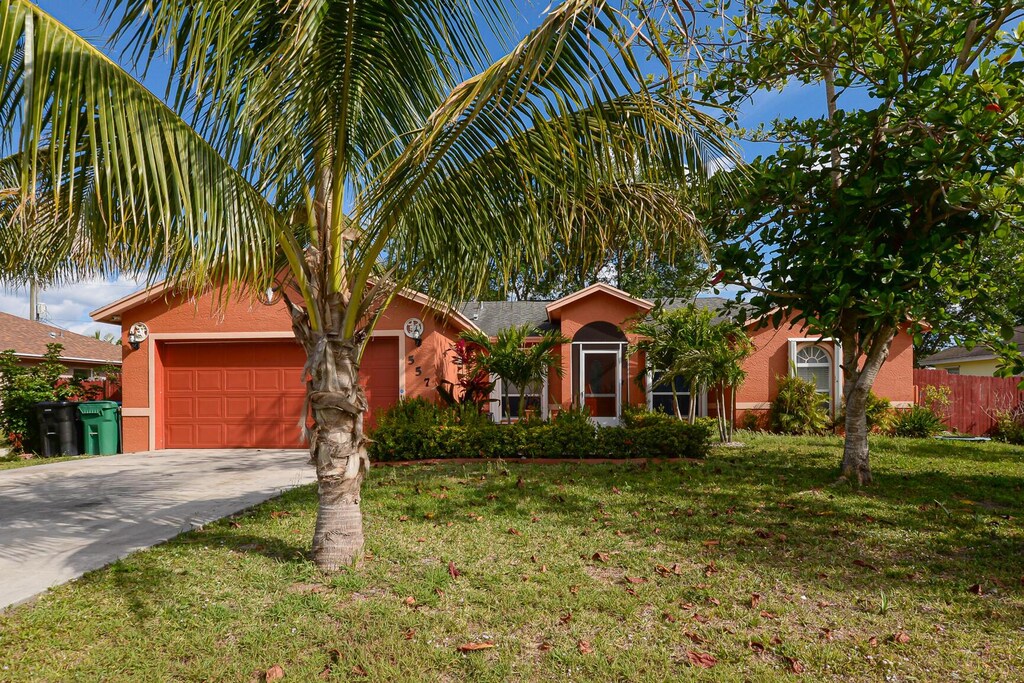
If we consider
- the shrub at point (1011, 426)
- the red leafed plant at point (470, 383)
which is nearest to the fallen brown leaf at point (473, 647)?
the red leafed plant at point (470, 383)

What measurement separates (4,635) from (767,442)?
13.0 metres

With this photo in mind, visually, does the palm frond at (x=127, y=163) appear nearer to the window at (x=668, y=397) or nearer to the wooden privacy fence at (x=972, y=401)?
the window at (x=668, y=397)

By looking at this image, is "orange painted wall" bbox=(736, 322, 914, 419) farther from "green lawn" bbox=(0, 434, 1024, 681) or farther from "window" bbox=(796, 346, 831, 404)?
"green lawn" bbox=(0, 434, 1024, 681)

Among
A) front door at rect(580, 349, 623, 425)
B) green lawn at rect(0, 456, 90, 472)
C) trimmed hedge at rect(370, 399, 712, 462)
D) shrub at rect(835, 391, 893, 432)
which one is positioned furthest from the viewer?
front door at rect(580, 349, 623, 425)

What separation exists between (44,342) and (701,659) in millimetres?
25009

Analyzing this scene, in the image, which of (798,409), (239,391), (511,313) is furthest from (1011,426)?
(239,391)

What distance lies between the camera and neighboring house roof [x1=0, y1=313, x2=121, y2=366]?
18.9m

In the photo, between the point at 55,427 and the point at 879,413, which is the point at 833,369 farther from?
the point at 55,427

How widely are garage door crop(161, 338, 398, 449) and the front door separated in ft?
20.5

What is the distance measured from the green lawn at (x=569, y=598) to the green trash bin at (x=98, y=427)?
8.33 meters

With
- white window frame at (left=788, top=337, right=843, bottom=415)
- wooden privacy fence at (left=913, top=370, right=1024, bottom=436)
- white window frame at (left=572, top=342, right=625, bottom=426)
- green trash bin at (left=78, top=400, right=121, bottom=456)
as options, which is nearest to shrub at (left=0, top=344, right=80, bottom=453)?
green trash bin at (left=78, top=400, right=121, bottom=456)

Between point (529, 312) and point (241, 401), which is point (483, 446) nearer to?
point (241, 401)

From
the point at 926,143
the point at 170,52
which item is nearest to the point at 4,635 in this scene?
the point at 170,52

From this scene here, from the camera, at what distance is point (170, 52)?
3.85m
